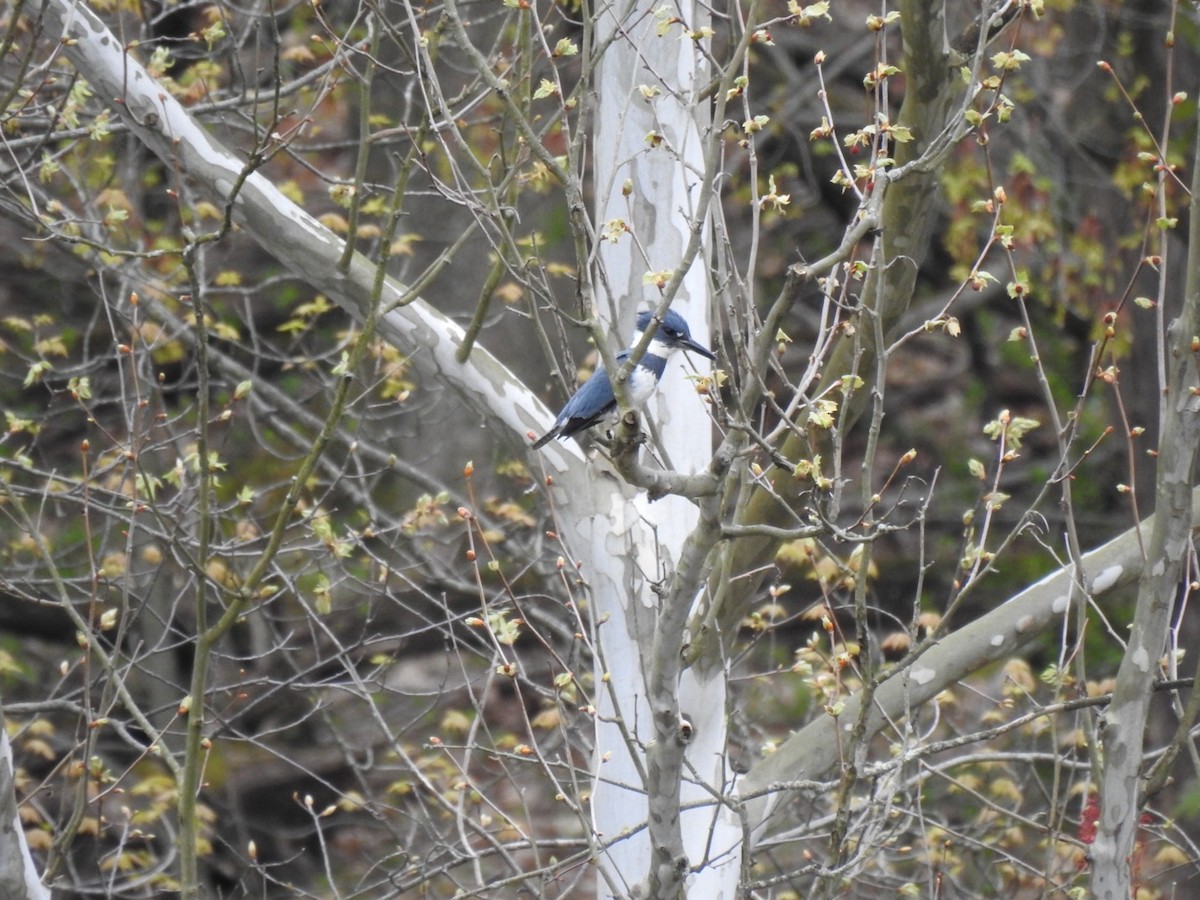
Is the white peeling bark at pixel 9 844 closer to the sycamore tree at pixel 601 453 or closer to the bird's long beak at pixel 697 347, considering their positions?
the sycamore tree at pixel 601 453

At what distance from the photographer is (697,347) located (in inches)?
193

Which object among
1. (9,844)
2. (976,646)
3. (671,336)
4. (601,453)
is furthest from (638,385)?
(9,844)

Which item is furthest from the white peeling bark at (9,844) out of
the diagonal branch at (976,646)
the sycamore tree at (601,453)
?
the diagonal branch at (976,646)

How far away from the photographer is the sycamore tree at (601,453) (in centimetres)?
360

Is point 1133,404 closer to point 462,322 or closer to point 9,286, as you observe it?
point 462,322

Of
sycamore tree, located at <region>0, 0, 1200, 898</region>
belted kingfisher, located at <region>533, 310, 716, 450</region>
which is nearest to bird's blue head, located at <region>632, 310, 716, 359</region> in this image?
belted kingfisher, located at <region>533, 310, 716, 450</region>

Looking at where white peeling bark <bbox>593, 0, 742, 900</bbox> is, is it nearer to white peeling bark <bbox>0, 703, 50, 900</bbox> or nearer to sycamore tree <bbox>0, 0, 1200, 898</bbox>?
sycamore tree <bbox>0, 0, 1200, 898</bbox>

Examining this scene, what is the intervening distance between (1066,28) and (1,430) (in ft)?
26.6

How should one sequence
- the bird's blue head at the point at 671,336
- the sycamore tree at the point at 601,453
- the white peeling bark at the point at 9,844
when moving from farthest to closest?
1. the bird's blue head at the point at 671,336
2. the white peeling bark at the point at 9,844
3. the sycamore tree at the point at 601,453

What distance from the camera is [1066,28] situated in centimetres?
1038

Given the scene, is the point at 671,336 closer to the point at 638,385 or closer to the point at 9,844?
the point at 638,385

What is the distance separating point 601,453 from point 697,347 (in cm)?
71

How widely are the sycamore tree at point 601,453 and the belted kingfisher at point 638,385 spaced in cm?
16

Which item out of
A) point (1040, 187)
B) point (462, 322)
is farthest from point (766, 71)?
point (462, 322)
